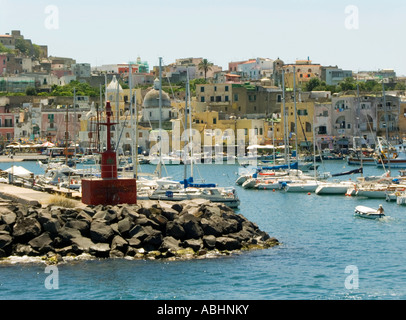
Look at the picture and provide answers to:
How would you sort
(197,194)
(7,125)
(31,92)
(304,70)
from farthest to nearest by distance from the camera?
(304,70), (31,92), (7,125), (197,194)

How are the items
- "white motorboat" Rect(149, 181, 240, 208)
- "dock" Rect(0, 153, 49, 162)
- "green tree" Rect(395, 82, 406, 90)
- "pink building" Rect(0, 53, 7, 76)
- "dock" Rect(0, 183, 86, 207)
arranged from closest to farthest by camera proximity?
"dock" Rect(0, 183, 86, 207) → "white motorboat" Rect(149, 181, 240, 208) → "dock" Rect(0, 153, 49, 162) → "green tree" Rect(395, 82, 406, 90) → "pink building" Rect(0, 53, 7, 76)

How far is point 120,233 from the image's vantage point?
30.8m

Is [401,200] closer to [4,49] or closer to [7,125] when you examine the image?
[7,125]

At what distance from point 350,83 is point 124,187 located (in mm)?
90534

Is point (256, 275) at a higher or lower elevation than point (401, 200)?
lower

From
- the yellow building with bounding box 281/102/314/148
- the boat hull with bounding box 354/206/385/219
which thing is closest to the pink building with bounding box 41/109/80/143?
the yellow building with bounding box 281/102/314/148

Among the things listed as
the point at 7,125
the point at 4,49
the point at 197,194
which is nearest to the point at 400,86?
the point at 7,125

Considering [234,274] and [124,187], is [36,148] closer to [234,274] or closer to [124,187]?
[124,187]

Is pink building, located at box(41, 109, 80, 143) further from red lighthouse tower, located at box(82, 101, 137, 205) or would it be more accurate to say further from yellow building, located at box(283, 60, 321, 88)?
red lighthouse tower, located at box(82, 101, 137, 205)

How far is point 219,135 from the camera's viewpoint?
10131 centimetres

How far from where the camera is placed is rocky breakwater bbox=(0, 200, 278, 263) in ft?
97.5
